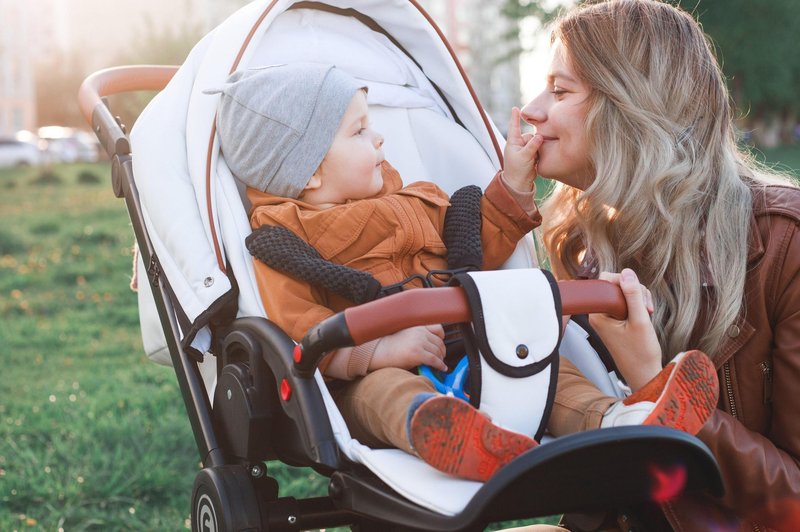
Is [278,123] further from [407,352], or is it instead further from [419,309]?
[419,309]

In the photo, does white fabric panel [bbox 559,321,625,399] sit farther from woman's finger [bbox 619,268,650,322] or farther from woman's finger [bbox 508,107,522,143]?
woman's finger [bbox 508,107,522,143]

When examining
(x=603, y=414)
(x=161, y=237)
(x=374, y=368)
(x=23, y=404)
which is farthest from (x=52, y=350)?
(x=603, y=414)

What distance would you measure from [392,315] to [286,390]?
1.20ft

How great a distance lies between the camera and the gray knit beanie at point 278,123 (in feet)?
8.06

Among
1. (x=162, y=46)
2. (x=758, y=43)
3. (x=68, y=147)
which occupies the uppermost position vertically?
(x=162, y=46)

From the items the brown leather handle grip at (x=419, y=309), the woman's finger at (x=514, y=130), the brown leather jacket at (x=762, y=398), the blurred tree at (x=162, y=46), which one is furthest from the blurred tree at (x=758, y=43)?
the brown leather handle grip at (x=419, y=309)

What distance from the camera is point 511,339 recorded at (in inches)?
73.7

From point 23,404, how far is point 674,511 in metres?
3.56

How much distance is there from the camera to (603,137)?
7.88 feet

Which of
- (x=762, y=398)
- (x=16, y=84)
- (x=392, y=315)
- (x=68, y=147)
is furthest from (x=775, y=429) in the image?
(x=16, y=84)

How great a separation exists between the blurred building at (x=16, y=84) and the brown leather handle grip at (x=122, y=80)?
50378 mm

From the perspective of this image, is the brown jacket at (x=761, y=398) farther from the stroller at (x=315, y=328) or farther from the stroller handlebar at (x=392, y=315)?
the stroller handlebar at (x=392, y=315)

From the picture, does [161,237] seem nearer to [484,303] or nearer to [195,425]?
[195,425]

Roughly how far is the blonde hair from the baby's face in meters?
0.53
